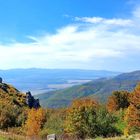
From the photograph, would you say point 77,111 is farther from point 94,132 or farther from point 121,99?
point 121,99

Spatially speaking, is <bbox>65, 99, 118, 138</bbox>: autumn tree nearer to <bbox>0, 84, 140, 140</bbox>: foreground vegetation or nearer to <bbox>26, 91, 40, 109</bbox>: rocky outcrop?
<bbox>0, 84, 140, 140</bbox>: foreground vegetation

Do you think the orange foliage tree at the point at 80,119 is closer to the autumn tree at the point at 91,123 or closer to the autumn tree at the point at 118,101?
the autumn tree at the point at 91,123

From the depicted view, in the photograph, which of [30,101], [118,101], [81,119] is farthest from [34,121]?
[81,119]

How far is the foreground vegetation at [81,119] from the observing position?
70.2 m

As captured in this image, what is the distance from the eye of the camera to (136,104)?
84562mm

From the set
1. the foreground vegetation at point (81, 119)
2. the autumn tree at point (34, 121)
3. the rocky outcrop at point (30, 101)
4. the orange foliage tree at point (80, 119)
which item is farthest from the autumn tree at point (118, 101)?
the orange foliage tree at point (80, 119)

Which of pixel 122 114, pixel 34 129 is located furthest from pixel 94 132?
pixel 34 129

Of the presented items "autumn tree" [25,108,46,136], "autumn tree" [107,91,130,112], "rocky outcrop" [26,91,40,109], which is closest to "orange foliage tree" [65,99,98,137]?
"autumn tree" [25,108,46,136]

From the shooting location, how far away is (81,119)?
247 feet

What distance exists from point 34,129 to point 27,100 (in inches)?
1282

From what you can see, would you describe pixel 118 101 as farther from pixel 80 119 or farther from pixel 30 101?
pixel 80 119

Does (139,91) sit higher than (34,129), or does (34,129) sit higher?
(139,91)

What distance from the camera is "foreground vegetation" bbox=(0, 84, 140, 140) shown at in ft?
230

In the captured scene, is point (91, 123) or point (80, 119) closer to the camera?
point (91, 123)
